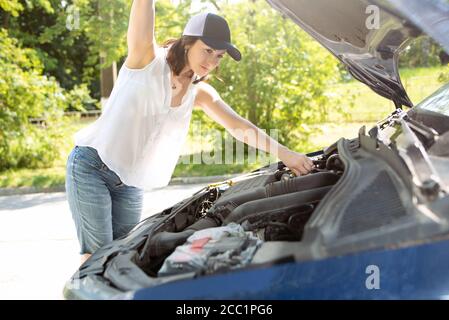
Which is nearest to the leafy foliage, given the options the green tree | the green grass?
the green tree

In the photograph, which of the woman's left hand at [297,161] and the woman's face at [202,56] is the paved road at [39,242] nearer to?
the woman's left hand at [297,161]

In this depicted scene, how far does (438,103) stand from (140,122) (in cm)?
158

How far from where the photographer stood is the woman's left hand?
2.89 meters

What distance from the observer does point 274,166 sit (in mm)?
3438

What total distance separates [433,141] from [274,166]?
3.94 ft

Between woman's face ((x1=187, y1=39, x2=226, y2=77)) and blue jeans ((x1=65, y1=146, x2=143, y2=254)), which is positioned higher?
woman's face ((x1=187, y1=39, x2=226, y2=77))

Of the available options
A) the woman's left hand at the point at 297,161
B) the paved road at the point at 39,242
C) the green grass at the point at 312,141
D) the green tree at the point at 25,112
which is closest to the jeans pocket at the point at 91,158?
the woman's left hand at the point at 297,161

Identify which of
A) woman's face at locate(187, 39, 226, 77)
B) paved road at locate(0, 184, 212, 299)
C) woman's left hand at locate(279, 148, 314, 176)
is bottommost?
paved road at locate(0, 184, 212, 299)

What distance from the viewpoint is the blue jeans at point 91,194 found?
2.69 meters

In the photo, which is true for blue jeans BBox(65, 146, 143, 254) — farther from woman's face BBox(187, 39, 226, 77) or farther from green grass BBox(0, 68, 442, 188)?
green grass BBox(0, 68, 442, 188)

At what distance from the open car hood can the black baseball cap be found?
65cm

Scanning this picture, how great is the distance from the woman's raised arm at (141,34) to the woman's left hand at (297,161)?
0.85 meters

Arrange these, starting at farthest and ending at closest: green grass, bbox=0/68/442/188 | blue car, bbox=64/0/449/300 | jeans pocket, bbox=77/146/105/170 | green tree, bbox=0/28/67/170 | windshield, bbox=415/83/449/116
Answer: green tree, bbox=0/28/67/170 < green grass, bbox=0/68/442/188 < windshield, bbox=415/83/449/116 < jeans pocket, bbox=77/146/105/170 < blue car, bbox=64/0/449/300

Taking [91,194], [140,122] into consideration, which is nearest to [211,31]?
[140,122]
